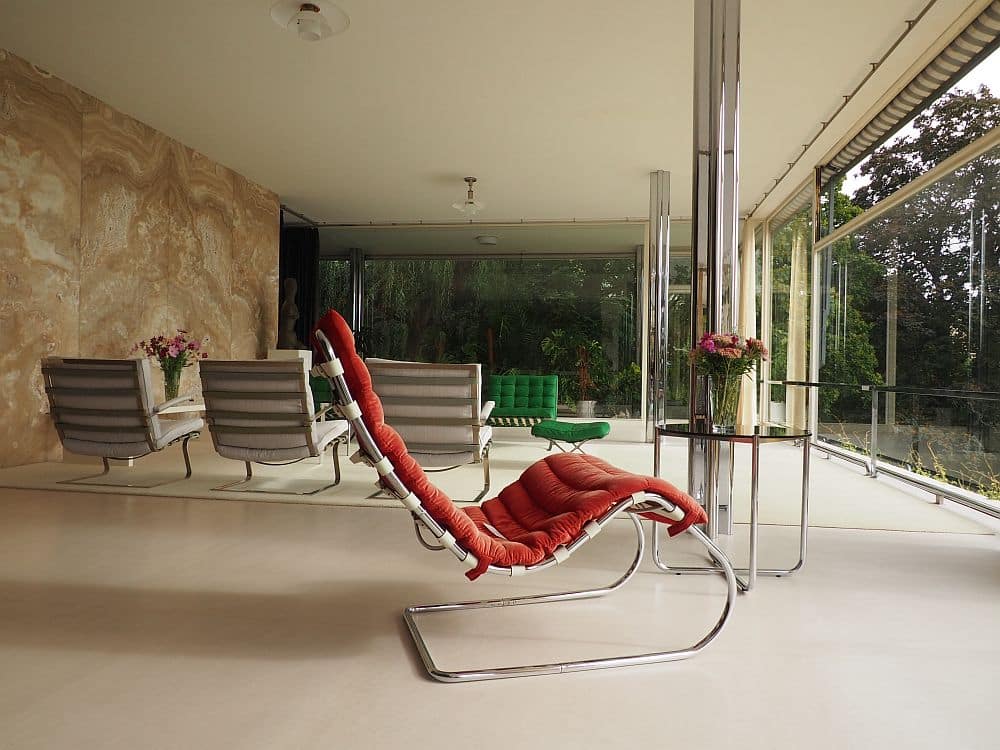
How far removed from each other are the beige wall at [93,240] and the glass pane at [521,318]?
8.09ft

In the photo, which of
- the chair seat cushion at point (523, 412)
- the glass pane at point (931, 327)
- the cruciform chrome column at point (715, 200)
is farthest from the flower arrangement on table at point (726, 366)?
the chair seat cushion at point (523, 412)

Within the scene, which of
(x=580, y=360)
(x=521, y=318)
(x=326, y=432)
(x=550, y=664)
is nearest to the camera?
(x=550, y=664)

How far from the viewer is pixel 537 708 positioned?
1727mm

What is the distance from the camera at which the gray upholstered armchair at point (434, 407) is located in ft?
13.4

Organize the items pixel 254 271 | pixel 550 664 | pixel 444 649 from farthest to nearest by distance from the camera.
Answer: pixel 254 271
pixel 444 649
pixel 550 664

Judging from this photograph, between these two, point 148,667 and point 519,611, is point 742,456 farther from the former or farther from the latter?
point 148,667

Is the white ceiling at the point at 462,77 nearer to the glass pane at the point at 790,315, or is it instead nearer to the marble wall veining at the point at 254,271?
the marble wall veining at the point at 254,271

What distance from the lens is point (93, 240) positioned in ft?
19.9

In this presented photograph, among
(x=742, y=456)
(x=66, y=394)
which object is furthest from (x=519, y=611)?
(x=742, y=456)

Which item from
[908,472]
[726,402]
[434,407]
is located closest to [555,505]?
[726,402]

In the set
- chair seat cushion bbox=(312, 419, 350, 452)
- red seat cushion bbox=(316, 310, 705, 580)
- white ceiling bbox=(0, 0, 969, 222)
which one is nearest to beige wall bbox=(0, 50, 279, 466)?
white ceiling bbox=(0, 0, 969, 222)

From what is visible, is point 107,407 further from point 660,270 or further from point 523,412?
point 660,270

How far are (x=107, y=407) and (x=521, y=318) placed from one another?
6234 millimetres

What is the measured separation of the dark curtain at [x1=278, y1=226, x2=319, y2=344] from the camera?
1033 centimetres
